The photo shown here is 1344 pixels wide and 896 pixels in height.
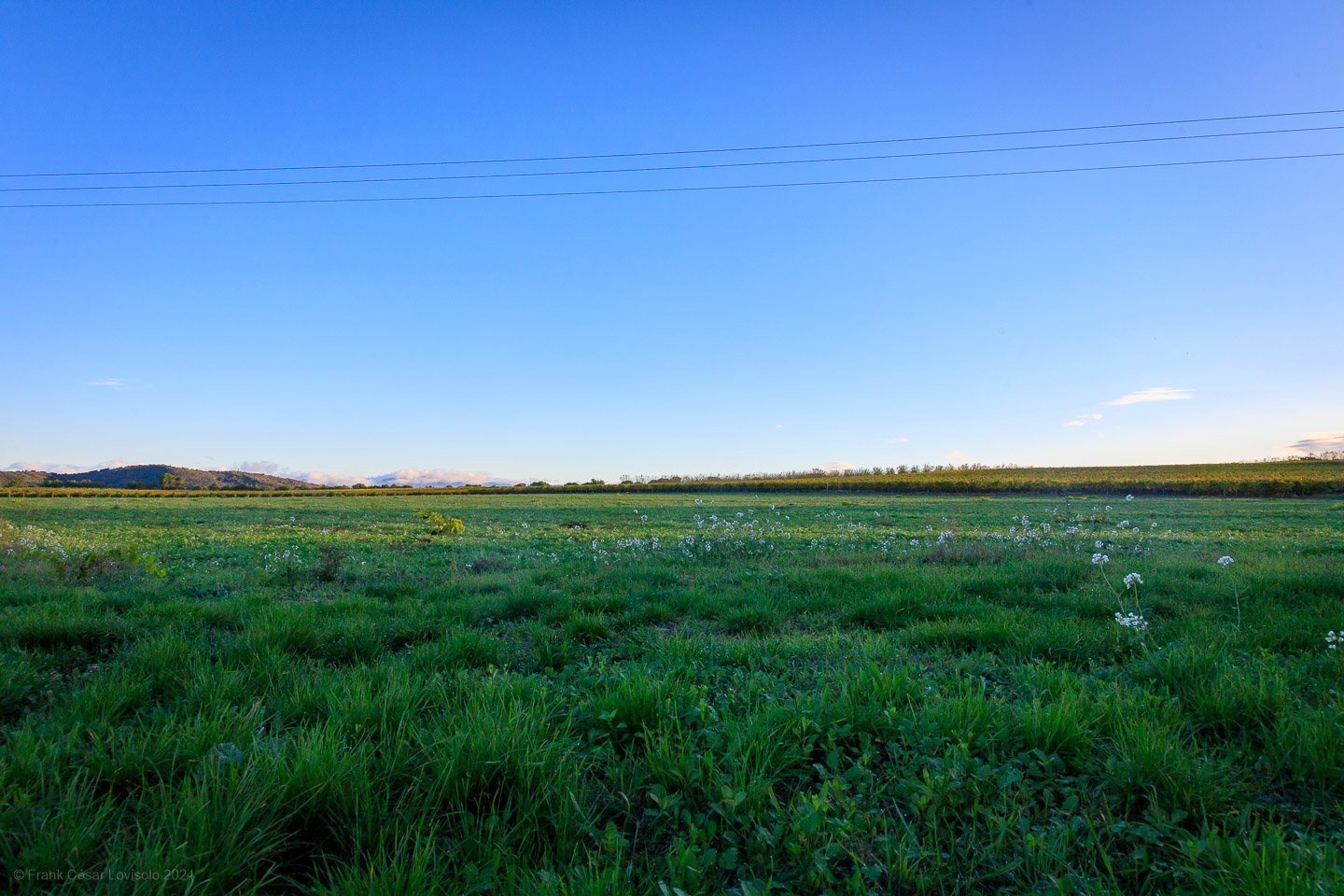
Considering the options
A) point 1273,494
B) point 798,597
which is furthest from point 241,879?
point 1273,494

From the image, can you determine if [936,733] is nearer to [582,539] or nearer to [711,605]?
[711,605]

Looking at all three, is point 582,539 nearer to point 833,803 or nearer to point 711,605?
point 711,605

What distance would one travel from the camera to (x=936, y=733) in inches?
129

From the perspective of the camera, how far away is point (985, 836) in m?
2.54

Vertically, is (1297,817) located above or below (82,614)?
below

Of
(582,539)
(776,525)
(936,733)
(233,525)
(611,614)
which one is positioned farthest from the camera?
(233,525)

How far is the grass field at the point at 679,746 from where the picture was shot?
7.47 ft

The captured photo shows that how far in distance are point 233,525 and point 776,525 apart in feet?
62.6

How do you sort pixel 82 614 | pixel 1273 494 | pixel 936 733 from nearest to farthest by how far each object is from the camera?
pixel 936 733 < pixel 82 614 < pixel 1273 494

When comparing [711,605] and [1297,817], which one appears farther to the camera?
[711,605]

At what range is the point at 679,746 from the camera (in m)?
3.09

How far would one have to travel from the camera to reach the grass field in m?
2.28

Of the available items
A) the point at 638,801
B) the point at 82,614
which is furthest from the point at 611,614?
the point at 82,614

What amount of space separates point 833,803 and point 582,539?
12.9 meters
